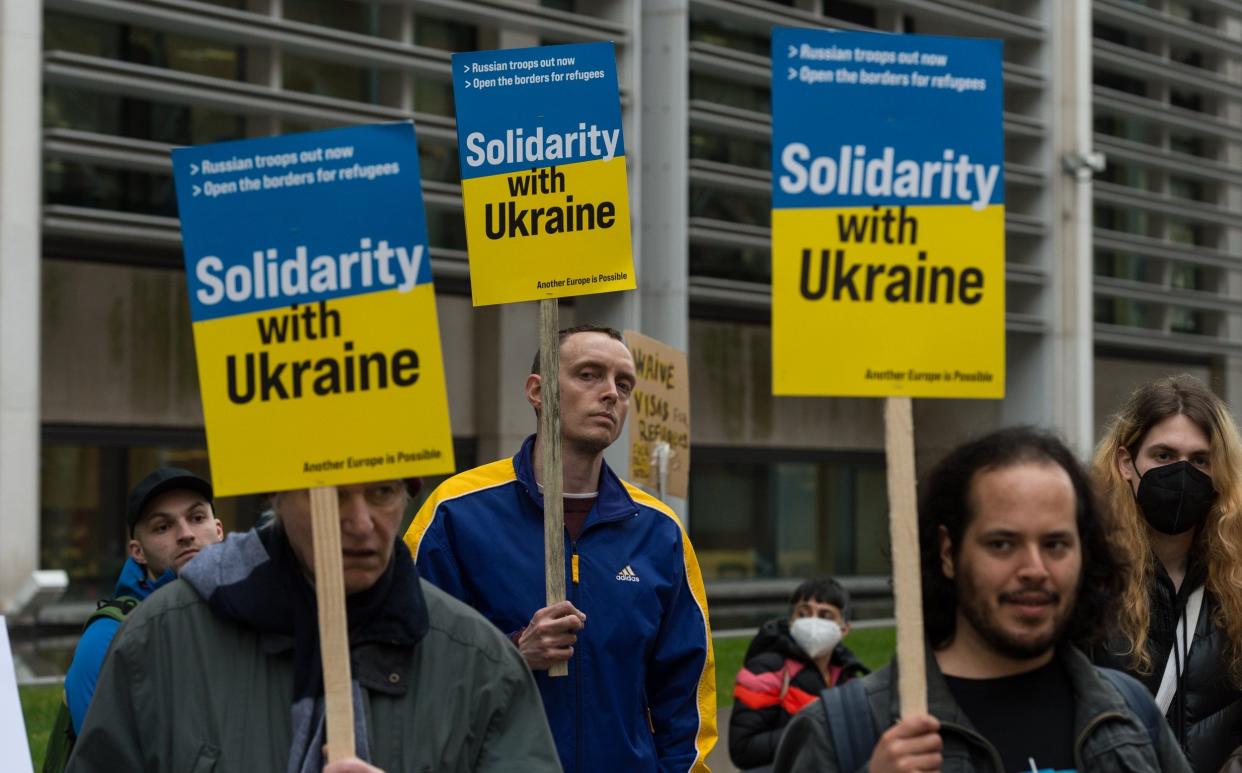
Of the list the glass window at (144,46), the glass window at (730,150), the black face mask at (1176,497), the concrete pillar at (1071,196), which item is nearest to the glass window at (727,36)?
the glass window at (730,150)

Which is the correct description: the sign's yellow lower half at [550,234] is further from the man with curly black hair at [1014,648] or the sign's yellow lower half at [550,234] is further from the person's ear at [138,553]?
the man with curly black hair at [1014,648]

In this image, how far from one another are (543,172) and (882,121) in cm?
207

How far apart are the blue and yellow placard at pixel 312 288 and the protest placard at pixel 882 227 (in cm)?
64

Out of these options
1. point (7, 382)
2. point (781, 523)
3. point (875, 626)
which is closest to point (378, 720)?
point (7, 382)

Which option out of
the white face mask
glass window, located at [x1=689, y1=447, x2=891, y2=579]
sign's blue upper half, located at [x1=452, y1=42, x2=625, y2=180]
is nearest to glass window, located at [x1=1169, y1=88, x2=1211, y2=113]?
glass window, located at [x1=689, y1=447, x2=891, y2=579]

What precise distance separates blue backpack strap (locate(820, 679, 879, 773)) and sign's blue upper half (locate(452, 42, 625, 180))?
250 cm

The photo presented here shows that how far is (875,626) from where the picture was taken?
22.1 metres

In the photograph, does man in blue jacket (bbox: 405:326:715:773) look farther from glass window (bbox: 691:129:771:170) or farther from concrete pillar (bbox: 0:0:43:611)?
glass window (bbox: 691:129:771:170)

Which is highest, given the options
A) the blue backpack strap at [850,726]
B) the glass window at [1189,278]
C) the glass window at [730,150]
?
the glass window at [730,150]

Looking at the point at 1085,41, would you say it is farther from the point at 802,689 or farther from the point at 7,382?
the point at 802,689

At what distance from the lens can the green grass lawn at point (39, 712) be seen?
10031mm

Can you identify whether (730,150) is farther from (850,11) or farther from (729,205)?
(850,11)

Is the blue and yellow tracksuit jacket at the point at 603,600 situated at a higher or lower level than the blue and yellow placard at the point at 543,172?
lower

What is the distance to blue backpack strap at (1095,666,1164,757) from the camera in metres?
3.13
